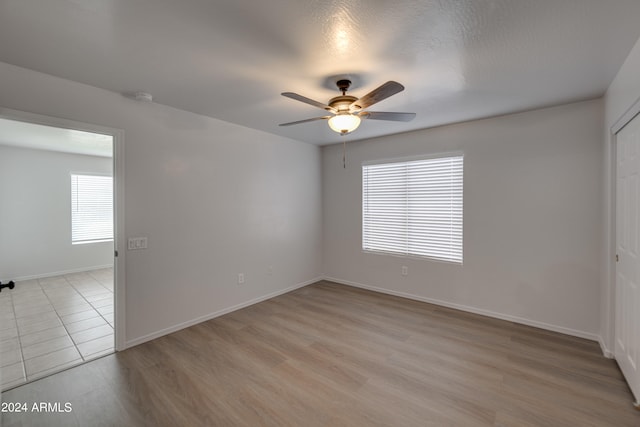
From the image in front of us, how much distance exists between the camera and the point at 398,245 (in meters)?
4.40

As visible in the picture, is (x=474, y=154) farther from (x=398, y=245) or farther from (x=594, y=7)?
(x=594, y=7)

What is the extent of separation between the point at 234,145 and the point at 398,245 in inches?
114

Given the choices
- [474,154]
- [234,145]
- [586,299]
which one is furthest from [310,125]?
[586,299]

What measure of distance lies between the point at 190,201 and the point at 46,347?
2.01 metres

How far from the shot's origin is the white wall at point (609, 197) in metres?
2.25

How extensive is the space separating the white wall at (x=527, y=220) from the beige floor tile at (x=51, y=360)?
408 centimetres

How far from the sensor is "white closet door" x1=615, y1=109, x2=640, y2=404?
201 cm

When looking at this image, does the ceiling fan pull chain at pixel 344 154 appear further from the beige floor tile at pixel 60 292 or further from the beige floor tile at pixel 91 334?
the beige floor tile at pixel 60 292

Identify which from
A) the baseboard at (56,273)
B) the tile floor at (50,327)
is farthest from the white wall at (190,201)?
the baseboard at (56,273)

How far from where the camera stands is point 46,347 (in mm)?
2791

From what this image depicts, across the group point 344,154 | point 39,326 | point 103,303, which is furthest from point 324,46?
point 103,303

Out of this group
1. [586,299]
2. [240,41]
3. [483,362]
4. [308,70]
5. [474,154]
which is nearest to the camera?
[240,41]

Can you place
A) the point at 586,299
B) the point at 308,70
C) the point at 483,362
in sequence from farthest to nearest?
the point at 586,299 → the point at 483,362 → the point at 308,70

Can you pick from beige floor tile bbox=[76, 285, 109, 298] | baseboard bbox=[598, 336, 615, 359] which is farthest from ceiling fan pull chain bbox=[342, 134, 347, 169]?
beige floor tile bbox=[76, 285, 109, 298]
